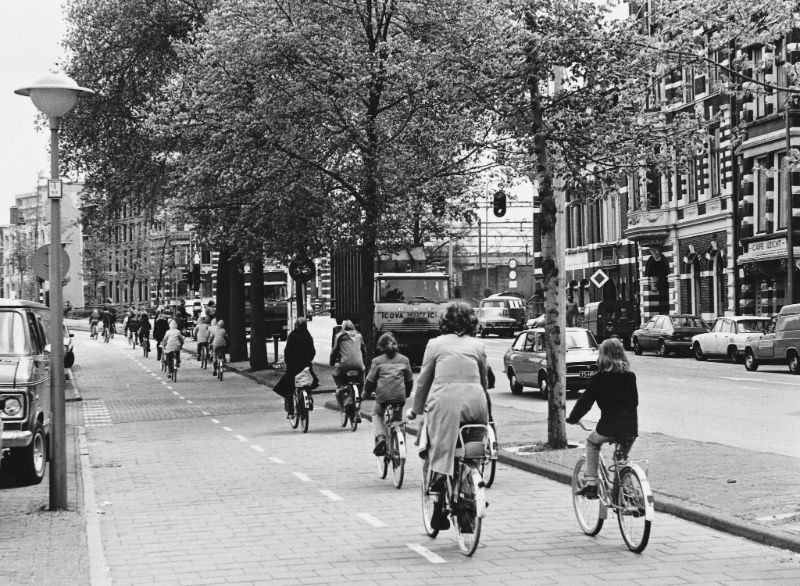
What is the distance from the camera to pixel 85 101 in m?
40.3

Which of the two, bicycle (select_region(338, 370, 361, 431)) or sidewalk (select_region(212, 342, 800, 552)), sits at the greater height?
bicycle (select_region(338, 370, 361, 431))

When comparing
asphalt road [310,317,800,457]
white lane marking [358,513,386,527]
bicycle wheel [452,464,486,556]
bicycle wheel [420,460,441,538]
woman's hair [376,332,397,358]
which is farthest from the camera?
asphalt road [310,317,800,457]

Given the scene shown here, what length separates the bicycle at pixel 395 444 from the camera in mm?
13305

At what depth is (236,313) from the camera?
43.1 meters

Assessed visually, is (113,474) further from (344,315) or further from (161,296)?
(161,296)

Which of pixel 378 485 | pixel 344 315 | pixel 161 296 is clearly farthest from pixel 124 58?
pixel 161 296

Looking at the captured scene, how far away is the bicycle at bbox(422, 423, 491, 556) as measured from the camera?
8977 mm

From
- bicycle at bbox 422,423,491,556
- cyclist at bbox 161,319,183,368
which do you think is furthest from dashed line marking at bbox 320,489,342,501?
cyclist at bbox 161,319,183,368

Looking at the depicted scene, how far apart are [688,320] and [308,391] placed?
26789mm

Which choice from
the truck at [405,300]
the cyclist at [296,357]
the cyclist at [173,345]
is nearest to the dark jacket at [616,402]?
the cyclist at [296,357]

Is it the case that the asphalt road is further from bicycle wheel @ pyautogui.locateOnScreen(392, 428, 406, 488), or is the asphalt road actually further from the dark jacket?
the dark jacket

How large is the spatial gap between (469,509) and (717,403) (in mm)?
14942

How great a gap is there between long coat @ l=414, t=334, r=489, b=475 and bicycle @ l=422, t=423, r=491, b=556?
87 millimetres

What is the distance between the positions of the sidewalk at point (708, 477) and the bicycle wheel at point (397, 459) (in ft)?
4.27
